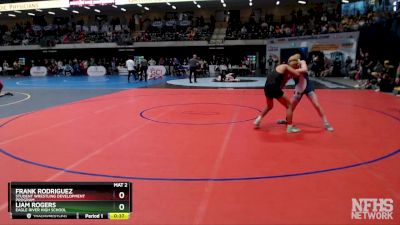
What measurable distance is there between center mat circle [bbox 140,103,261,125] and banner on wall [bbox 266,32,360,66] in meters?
12.8

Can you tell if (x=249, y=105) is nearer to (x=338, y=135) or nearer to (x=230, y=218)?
(x=338, y=135)

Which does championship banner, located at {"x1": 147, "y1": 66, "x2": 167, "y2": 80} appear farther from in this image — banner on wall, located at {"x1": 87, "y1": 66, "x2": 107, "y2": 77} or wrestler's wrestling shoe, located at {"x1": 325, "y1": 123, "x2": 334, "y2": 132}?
wrestler's wrestling shoe, located at {"x1": 325, "y1": 123, "x2": 334, "y2": 132}

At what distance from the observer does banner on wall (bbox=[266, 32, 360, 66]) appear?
2009 centimetres

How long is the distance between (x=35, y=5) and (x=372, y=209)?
3068cm

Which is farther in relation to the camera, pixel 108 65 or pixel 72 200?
pixel 108 65

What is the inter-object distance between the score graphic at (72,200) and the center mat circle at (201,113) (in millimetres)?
4919

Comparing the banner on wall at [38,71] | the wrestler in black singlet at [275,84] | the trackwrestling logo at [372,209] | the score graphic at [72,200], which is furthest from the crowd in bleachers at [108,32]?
the score graphic at [72,200]

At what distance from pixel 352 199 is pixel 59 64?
103ft

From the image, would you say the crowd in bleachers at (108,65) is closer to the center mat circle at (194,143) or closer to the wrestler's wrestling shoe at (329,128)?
the center mat circle at (194,143)

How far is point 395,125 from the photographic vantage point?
24.0 ft

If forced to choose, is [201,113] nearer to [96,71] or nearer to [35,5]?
[96,71]

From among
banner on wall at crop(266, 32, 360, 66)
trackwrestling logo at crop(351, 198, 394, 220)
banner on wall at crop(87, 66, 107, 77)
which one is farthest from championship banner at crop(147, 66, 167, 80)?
trackwrestling logo at crop(351, 198, 394, 220)

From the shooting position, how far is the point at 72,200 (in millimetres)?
2707

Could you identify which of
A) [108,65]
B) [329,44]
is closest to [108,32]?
[108,65]
